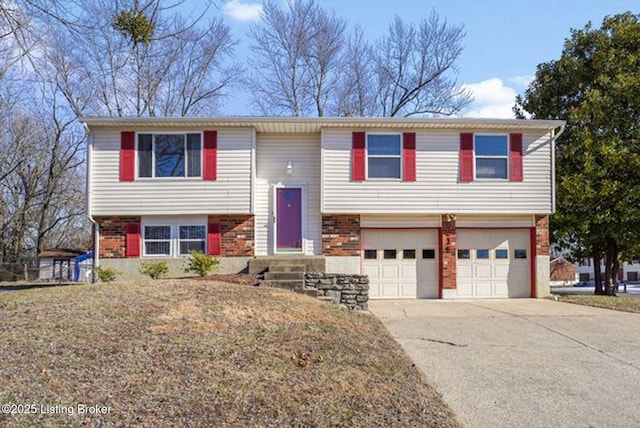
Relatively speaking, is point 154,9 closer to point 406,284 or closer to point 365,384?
point 365,384

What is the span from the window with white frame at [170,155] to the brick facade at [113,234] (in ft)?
4.65

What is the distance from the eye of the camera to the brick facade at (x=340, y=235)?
14.4 m

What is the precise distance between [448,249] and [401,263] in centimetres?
135

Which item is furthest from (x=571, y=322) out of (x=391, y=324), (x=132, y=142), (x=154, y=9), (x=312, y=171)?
(x=132, y=142)

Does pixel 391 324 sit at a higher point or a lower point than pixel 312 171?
lower

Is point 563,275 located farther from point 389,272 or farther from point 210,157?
point 210,157

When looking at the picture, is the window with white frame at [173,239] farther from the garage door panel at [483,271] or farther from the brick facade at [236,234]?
the garage door panel at [483,271]

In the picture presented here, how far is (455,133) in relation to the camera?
14719mm

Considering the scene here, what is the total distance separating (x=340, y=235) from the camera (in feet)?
47.4

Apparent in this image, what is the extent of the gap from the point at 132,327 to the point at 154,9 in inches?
149

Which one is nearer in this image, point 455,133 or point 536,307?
point 536,307

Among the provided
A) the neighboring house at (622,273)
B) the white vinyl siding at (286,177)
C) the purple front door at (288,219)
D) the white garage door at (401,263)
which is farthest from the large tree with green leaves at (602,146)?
the neighboring house at (622,273)

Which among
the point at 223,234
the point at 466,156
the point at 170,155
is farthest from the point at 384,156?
the point at 170,155

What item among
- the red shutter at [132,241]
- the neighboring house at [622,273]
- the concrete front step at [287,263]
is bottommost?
the neighboring house at [622,273]
